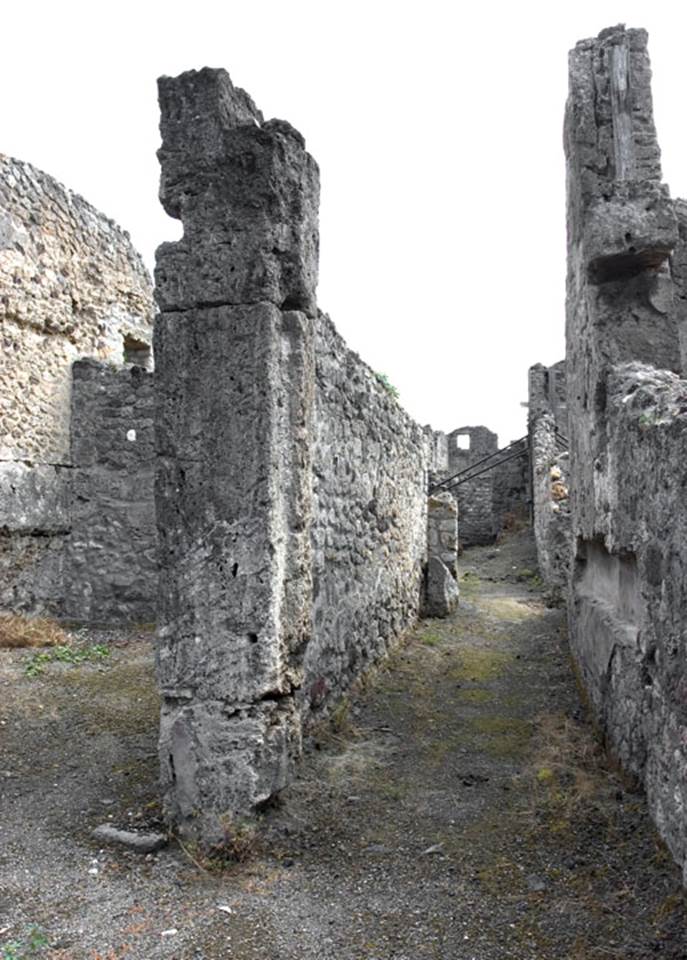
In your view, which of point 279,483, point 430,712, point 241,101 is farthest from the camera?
point 430,712

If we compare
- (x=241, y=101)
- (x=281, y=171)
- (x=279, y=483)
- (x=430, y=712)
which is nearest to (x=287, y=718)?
(x=279, y=483)

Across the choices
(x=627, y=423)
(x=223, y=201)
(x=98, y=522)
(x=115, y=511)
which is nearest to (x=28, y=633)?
(x=98, y=522)

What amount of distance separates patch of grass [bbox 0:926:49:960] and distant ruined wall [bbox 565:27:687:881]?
7.79 ft

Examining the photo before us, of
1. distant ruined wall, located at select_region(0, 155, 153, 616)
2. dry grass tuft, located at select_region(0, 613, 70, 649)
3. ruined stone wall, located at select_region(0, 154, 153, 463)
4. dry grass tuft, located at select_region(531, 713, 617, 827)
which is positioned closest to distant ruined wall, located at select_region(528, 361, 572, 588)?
dry grass tuft, located at select_region(531, 713, 617, 827)

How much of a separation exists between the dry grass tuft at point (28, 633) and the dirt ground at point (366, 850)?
57.9 inches

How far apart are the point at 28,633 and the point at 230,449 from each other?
4.70m

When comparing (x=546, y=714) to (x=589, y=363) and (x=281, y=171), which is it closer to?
(x=589, y=363)

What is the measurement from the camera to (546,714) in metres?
5.25

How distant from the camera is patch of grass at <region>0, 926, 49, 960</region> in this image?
256 cm

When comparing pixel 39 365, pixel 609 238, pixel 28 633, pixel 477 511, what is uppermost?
pixel 609 238

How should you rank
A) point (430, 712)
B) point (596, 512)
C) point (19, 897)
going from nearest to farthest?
1. point (19, 897)
2. point (596, 512)
3. point (430, 712)

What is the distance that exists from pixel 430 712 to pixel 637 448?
8.44 feet

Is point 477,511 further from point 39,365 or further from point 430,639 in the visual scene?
point 39,365

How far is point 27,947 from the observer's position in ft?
8.59
